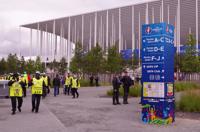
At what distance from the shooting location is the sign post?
12.2m

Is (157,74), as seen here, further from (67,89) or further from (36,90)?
(67,89)

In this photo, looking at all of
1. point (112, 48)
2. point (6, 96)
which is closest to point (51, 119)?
point (6, 96)

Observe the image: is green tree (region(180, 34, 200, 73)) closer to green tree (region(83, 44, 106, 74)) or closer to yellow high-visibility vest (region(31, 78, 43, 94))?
green tree (region(83, 44, 106, 74))

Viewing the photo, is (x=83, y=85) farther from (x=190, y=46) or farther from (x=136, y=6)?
(x=136, y=6)

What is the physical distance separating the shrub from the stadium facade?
38604 millimetres

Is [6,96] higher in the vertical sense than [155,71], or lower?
lower

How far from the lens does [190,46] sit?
39781mm

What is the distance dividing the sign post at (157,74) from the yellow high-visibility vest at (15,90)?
5.50m

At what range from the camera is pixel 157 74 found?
12383 millimetres

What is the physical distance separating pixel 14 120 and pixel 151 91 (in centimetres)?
499

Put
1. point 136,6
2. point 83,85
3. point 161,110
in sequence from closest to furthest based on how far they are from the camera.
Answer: point 161,110 < point 83,85 < point 136,6

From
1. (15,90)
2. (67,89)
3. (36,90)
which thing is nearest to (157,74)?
(36,90)

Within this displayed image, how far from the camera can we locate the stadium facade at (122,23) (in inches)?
2254

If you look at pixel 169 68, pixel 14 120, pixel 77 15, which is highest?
pixel 77 15
